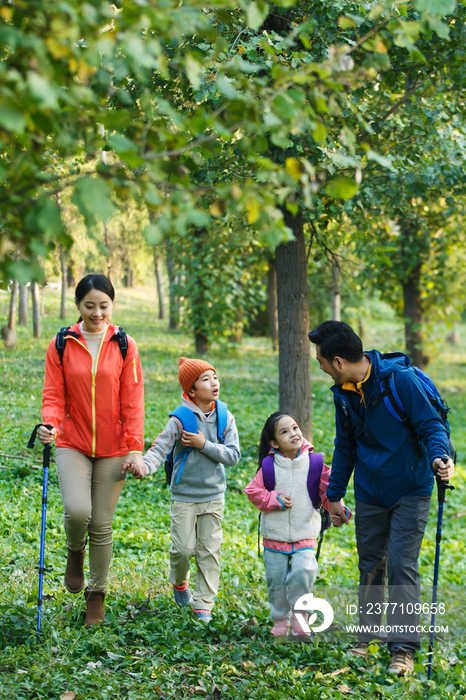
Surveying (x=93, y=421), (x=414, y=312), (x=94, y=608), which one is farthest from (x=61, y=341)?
(x=414, y=312)

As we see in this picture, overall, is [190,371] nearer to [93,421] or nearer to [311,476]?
[93,421]

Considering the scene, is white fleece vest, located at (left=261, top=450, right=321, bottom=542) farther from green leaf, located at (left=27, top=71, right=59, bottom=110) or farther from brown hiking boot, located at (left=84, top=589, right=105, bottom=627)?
green leaf, located at (left=27, top=71, right=59, bottom=110)

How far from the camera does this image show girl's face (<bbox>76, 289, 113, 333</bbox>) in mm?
3939

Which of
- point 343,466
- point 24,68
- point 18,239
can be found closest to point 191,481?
point 343,466

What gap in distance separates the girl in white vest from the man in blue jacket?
0.89 feet

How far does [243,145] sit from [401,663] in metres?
3.16

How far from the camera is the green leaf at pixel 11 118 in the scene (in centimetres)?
163

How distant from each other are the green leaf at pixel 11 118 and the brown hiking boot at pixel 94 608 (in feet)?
10.5

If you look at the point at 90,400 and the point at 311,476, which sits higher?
the point at 90,400

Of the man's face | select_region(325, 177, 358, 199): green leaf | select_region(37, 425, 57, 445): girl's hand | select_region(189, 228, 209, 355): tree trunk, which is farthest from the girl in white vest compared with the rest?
select_region(189, 228, 209, 355): tree trunk

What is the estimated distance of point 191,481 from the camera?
171 inches

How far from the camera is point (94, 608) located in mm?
4074

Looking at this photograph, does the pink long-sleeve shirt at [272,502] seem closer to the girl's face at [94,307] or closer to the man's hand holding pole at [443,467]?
the man's hand holding pole at [443,467]

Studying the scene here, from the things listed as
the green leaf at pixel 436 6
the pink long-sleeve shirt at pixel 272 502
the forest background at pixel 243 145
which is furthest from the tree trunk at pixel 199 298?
the green leaf at pixel 436 6
